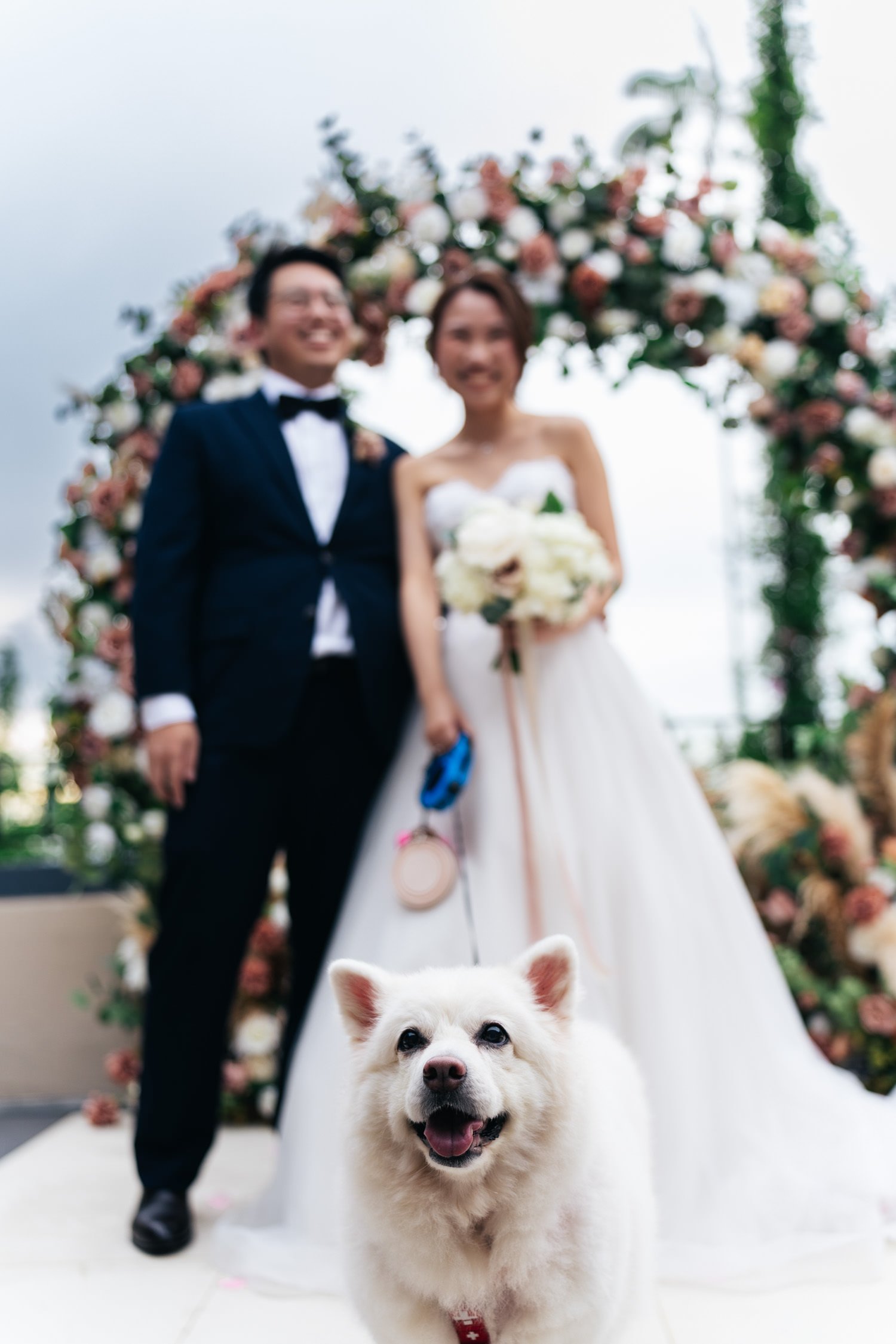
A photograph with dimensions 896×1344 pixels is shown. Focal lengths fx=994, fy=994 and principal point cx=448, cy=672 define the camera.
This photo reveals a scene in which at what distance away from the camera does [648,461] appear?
594cm

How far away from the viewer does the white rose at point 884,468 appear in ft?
12.4

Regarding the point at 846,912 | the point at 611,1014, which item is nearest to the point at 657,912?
the point at 611,1014

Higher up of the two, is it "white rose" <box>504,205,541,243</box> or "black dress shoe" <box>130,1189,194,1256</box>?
"white rose" <box>504,205,541,243</box>

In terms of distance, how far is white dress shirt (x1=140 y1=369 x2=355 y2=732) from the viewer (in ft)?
9.06

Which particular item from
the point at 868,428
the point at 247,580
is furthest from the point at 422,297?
the point at 868,428

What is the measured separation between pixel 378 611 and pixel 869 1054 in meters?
2.52

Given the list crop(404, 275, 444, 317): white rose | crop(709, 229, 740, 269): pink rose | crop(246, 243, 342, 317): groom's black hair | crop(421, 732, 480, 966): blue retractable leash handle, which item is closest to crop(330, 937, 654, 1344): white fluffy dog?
crop(421, 732, 480, 966): blue retractable leash handle

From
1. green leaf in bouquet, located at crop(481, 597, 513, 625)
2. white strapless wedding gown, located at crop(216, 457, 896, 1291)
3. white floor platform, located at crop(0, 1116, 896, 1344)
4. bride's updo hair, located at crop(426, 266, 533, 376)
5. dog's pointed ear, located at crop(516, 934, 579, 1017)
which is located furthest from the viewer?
bride's updo hair, located at crop(426, 266, 533, 376)

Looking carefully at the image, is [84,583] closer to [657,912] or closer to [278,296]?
[278,296]

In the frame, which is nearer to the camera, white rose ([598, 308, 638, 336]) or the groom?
the groom

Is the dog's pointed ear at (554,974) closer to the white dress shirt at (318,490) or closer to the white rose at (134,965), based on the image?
the white dress shirt at (318,490)

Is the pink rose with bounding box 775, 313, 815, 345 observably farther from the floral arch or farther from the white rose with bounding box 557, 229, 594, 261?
the white rose with bounding box 557, 229, 594, 261

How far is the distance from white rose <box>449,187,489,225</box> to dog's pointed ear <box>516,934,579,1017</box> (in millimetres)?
3125

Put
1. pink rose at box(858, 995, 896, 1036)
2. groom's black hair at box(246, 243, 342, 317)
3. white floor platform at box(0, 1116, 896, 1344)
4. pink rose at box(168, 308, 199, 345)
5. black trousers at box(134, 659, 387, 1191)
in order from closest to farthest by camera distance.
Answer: white floor platform at box(0, 1116, 896, 1344), black trousers at box(134, 659, 387, 1191), groom's black hair at box(246, 243, 342, 317), pink rose at box(858, 995, 896, 1036), pink rose at box(168, 308, 199, 345)
